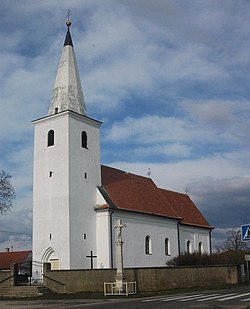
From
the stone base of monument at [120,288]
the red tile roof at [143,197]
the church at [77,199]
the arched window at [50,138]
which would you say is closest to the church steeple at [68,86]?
the church at [77,199]

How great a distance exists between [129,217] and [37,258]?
885 cm

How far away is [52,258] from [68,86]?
14880mm

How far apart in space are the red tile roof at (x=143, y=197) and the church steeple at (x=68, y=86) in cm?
742

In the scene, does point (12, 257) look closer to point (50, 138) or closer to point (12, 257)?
point (12, 257)

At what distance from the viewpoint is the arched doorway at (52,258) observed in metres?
36.3

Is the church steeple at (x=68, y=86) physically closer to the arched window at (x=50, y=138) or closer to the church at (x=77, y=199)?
the church at (x=77, y=199)

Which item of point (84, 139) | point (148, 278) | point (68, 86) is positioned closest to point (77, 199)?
point (84, 139)

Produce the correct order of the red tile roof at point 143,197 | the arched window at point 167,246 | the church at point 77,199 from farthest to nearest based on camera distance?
1. the arched window at point 167,246
2. the red tile roof at point 143,197
3. the church at point 77,199

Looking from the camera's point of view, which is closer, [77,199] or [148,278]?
[148,278]

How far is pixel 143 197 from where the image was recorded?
45375mm

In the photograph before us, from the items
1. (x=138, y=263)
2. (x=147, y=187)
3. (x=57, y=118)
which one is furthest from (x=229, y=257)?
(x=57, y=118)

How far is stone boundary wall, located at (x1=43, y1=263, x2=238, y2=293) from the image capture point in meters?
29.0

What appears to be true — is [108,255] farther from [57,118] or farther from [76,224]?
[57,118]

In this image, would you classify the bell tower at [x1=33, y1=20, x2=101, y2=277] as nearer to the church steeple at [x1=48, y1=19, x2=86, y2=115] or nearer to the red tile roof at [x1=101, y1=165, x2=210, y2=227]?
the church steeple at [x1=48, y1=19, x2=86, y2=115]
